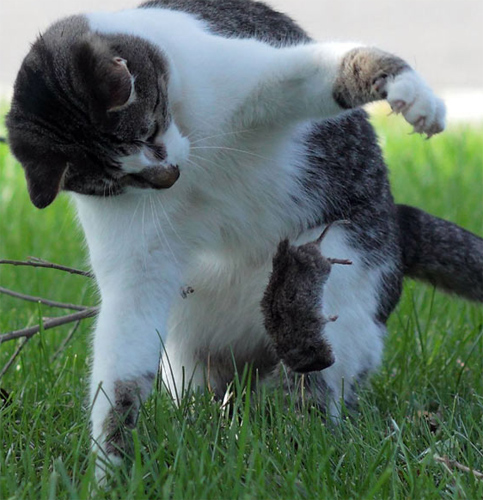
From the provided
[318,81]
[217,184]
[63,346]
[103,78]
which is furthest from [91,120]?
[63,346]

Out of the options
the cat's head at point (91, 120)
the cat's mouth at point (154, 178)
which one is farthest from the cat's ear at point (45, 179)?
the cat's mouth at point (154, 178)

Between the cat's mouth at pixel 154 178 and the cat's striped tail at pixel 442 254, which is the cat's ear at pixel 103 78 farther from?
the cat's striped tail at pixel 442 254

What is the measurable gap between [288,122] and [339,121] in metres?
0.36

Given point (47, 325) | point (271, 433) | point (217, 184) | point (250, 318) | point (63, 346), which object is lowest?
point (63, 346)

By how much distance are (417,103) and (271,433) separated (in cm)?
79

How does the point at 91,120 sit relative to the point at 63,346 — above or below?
above

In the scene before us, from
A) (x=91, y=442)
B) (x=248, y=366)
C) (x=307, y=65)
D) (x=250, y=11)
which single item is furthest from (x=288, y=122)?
(x=91, y=442)

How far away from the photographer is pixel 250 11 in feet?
8.79

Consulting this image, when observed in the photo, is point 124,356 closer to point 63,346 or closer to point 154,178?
point 154,178

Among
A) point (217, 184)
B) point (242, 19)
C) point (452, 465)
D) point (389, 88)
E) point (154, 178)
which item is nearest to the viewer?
point (452, 465)

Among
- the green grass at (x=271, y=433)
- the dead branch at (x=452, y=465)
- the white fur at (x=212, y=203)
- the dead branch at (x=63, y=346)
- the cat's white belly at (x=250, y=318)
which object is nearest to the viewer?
the green grass at (x=271, y=433)

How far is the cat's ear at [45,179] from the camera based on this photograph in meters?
2.10

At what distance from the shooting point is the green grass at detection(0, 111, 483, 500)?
5.72ft

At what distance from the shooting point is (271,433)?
6.64 feet
